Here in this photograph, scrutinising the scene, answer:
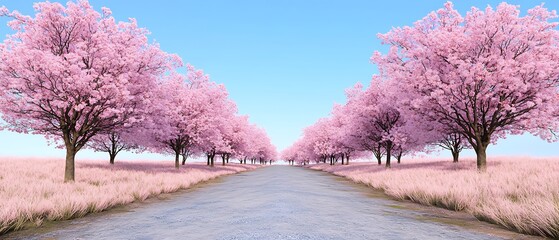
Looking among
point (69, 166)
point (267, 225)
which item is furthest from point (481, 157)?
point (69, 166)

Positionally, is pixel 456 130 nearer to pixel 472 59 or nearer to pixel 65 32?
pixel 472 59

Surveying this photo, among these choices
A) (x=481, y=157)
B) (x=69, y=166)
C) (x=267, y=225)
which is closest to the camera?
(x=267, y=225)

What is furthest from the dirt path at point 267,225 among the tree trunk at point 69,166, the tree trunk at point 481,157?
the tree trunk at point 481,157

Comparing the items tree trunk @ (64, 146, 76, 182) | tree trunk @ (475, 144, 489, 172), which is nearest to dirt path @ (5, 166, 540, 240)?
tree trunk @ (64, 146, 76, 182)

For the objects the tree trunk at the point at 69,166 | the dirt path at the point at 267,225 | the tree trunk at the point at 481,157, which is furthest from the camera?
the tree trunk at the point at 481,157

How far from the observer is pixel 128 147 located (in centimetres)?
3666

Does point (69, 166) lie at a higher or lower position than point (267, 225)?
higher

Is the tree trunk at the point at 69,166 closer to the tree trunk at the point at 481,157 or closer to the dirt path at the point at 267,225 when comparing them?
the dirt path at the point at 267,225

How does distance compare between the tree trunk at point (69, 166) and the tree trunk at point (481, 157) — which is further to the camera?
the tree trunk at point (481, 157)

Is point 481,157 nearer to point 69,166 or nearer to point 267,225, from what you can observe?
point 267,225

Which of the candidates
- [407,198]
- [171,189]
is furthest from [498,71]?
[171,189]

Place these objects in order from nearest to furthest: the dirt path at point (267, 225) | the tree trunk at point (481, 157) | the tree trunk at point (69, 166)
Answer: the dirt path at point (267, 225) → the tree trunk at point (69, 166) → the tree trunk at point (481, 157)

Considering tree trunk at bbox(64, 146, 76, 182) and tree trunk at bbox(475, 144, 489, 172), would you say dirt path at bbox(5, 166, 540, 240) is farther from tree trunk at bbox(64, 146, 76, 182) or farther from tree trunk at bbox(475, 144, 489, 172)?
tree trunk at bbox(475, 144, 489, 172)

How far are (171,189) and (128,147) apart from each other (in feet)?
71.4
